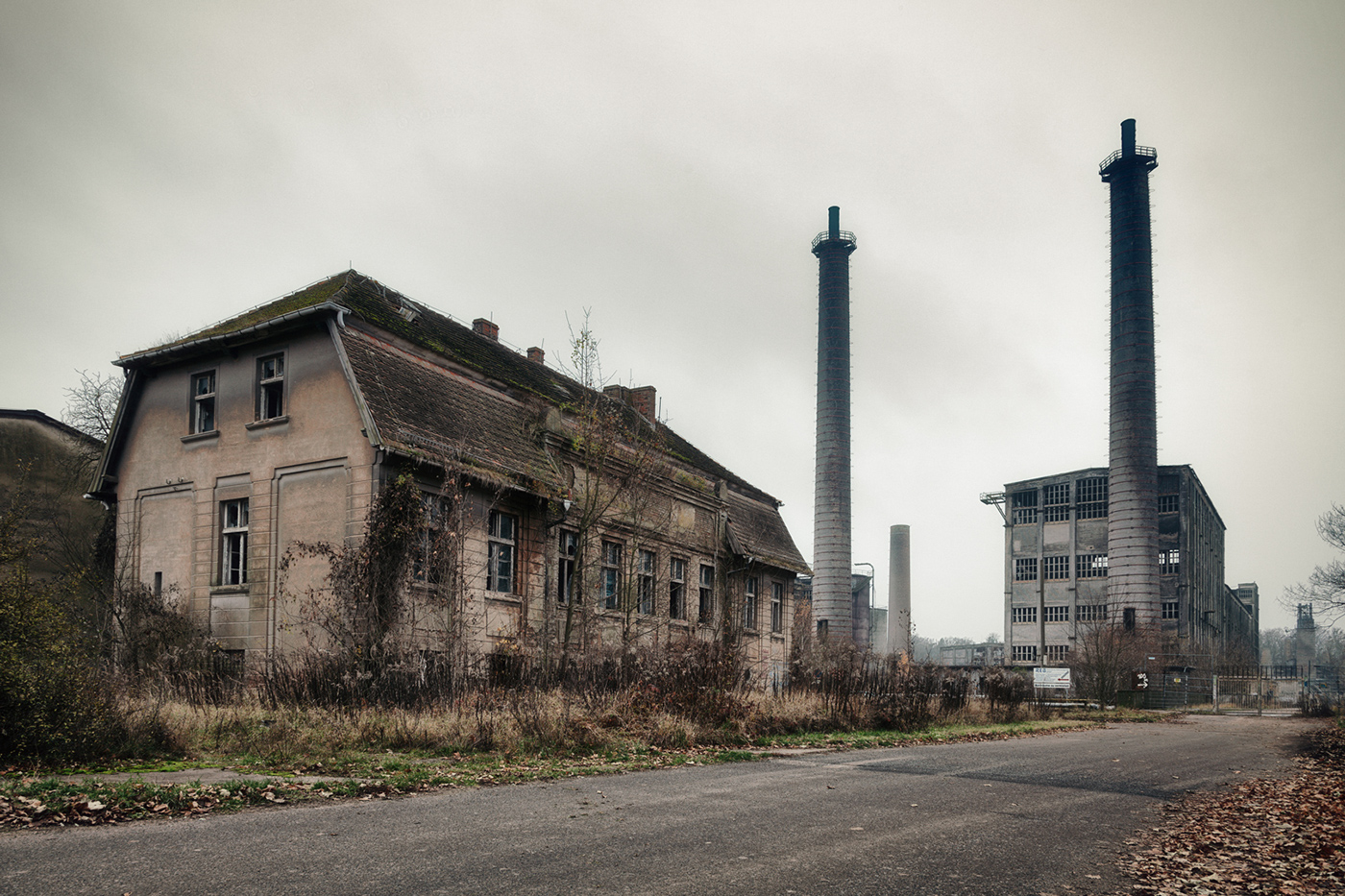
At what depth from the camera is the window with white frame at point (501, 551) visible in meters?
20.9

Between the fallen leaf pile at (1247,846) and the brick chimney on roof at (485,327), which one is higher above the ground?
the brick chimney on roof at (485,327)

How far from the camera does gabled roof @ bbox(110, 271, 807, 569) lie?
19.2 meters

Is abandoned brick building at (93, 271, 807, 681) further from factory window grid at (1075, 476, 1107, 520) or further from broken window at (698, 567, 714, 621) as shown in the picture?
factory window grid at (1075, 476, 1107, 520)

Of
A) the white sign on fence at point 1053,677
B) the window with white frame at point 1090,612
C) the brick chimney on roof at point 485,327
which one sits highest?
the brick chimney on roof at point 485,327

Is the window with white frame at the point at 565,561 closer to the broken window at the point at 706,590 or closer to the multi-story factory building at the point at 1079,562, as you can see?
the broken window at the point at 706,590

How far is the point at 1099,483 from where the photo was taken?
64.2m

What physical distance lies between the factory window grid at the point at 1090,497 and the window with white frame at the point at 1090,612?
19.8ft

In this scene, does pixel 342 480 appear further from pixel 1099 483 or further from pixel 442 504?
pixel 1099 483

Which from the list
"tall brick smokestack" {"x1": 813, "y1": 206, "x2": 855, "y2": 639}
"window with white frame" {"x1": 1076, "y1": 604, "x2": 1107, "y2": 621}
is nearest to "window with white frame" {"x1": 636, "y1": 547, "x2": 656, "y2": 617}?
"tall brick smokestack" {"x1": 813, "y1": 206, "x2": 855, "y2": 639}

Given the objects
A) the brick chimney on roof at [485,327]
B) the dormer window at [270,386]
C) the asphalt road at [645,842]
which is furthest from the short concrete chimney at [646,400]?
the asphalt road at [645,842]

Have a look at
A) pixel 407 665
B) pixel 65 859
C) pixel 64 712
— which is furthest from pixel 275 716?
pixel 65 859

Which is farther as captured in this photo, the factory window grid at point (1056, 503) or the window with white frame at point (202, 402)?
the factory window grid at point (1056, 503)

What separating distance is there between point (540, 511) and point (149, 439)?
9.33 metres

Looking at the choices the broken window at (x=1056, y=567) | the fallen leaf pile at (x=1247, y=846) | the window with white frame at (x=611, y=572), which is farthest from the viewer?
the broken window at (x=1056, y=567)
